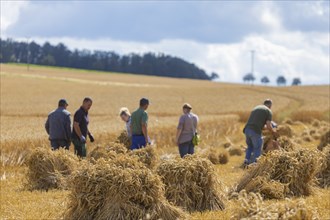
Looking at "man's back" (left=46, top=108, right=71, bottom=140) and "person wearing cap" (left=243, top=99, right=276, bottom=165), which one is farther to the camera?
"person wearing cap" (left=243, top=99, right=276, bottom=165)

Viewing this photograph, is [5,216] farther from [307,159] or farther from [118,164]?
[307,159]

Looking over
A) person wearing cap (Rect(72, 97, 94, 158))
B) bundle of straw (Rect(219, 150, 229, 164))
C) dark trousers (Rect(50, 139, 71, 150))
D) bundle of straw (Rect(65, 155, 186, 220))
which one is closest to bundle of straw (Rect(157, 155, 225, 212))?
bundle of straw (Rect(65, 155, 186, 220))

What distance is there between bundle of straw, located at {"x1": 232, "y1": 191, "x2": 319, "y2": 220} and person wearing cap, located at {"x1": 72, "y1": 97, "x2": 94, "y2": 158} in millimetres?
8167

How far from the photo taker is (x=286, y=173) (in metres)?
10.8

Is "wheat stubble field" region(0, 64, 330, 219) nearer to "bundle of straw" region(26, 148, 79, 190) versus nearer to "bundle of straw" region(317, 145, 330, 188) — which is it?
"bundle of straw" region(26, 148, 79, 190)

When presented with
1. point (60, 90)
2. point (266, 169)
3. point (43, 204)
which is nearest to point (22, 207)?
point (43, 204)

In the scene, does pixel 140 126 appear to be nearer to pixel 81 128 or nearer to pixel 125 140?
pixel 125 140

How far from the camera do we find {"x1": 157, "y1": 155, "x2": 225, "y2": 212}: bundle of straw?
9453 millimetres

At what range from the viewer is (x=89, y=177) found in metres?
8.42

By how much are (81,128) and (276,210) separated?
28.9 ft

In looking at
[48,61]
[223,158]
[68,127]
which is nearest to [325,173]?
[223,158]

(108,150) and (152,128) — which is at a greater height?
(108,150)

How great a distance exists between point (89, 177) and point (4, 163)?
9086 millimetres

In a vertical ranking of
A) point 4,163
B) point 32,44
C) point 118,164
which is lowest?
point 4,163
